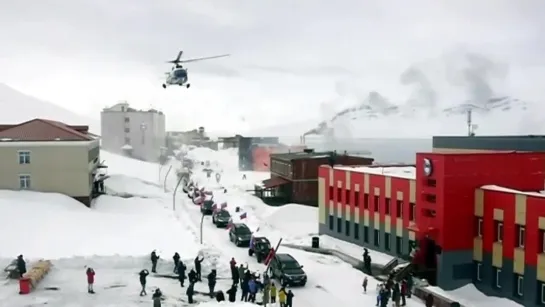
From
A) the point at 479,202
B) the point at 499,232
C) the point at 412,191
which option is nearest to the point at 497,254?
the point at 499,232

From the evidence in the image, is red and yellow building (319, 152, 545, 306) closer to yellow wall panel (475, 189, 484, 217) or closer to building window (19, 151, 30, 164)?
yellow wall panel (475, 189, 484, 217)

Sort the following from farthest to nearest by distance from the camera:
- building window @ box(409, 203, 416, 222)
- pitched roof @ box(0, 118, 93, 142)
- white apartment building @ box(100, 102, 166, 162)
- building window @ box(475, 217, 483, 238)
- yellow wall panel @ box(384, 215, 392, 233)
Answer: white apartment building @ box(100, 102, 166, 162), pitched roof @ box(0, 118, 93, 142), yellow wall panel @ box(384, 215, 392, 233), building window @ box(409, 203, 416, 222), building window @ box(475, 217, 483, 238)

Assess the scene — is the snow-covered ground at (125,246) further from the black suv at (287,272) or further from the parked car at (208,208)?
the parked car at (208,208)

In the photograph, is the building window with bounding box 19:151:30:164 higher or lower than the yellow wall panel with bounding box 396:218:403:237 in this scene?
higher

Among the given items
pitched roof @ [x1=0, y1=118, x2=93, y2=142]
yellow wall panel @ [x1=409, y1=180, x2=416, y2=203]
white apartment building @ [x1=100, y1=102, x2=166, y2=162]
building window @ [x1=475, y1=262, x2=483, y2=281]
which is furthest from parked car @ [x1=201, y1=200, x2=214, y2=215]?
white apartment building @ [x1=100, y1=102, x2=166, y2=162]

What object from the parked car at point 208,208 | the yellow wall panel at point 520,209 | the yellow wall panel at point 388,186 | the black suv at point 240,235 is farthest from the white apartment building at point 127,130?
the yellow wall panel at point 520,209

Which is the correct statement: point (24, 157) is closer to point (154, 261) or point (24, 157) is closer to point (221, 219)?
point (221, 219)

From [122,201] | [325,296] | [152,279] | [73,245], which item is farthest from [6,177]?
[325,296]
